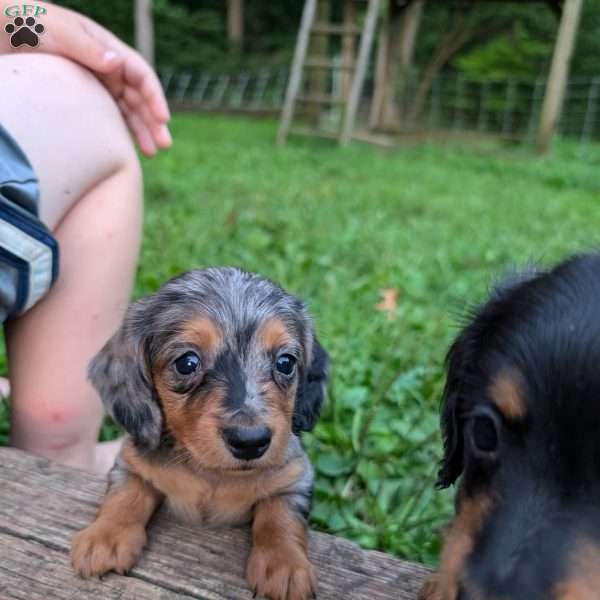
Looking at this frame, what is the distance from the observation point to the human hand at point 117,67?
8.37 feet

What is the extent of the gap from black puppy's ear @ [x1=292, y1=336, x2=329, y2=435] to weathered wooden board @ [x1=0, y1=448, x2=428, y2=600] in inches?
13.7

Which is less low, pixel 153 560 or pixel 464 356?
pixel 464 356

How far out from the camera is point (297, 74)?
12992 mm

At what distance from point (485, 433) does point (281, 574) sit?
1.87ft

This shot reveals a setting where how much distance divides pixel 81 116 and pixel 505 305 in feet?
4.87

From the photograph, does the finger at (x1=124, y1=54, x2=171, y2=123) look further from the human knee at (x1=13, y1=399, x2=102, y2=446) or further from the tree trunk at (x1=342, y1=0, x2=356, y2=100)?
the tree trunk at (x1=342, y1=0, x2=356, y2=100)

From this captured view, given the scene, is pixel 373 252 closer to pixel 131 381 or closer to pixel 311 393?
pixel 311 393

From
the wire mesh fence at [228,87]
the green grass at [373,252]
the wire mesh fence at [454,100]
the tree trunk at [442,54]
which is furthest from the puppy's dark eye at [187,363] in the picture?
the wire mesh fence at [228,87]

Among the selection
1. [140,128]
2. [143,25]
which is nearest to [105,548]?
[140,128]

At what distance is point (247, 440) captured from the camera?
179cm

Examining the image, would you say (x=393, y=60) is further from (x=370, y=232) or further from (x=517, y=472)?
(x=517, y=472)

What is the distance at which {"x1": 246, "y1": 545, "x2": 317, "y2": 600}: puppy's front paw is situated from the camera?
1704mm

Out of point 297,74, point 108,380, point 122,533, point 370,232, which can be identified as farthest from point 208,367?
point 297,74

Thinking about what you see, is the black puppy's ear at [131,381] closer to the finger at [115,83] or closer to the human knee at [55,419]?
the human knee at [55,419]
